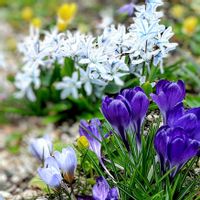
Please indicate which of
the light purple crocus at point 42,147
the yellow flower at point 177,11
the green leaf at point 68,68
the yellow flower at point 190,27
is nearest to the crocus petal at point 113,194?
the light purple crocus at point 42,147

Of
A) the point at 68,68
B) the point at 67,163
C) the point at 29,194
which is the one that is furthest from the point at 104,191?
the point at 68,68

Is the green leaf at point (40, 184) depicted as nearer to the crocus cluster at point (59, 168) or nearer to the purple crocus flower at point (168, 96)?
the crocus cluster at point (59, 168)

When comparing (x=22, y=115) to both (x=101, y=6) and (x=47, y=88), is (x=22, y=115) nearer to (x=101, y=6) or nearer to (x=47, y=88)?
(x=47, y=88)

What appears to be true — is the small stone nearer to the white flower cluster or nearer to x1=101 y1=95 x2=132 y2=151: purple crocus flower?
the white flower cluster

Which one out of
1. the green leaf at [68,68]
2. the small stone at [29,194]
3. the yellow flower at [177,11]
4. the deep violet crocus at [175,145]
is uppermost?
the yellow flower at [177,11]

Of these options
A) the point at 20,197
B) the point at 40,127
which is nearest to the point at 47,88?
the point at 40,127

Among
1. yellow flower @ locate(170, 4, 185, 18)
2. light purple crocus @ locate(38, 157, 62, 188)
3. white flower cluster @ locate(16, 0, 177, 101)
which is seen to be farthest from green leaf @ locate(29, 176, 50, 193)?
yellow flower @ locate(170, 4, 185, 18)
